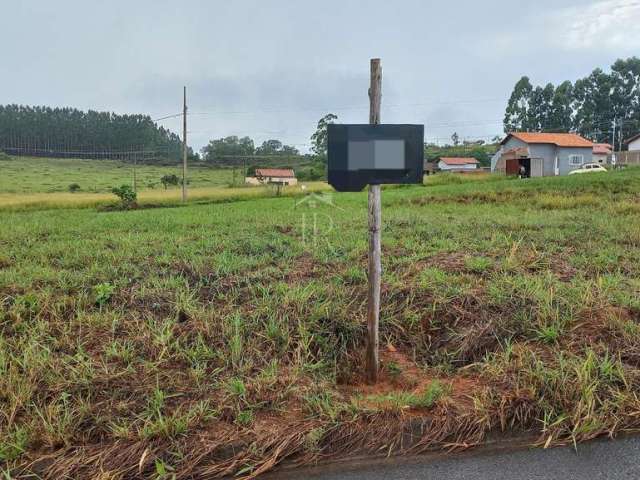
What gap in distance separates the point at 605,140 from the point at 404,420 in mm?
63705

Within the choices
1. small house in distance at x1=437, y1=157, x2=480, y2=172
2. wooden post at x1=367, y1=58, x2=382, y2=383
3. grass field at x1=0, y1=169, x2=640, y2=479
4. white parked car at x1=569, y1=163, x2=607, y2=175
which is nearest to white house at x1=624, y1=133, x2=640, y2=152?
white parked car at x1=569, y1=163, x2=607, y2=175

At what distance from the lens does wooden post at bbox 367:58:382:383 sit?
2201 mm

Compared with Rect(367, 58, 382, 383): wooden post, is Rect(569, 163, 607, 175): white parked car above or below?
above

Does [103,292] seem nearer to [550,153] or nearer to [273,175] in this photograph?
[273,175]

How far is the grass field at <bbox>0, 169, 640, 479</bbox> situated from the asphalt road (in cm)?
8

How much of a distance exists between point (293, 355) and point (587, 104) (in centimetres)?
6237

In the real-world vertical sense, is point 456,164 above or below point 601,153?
below

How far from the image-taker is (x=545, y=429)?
1.92m

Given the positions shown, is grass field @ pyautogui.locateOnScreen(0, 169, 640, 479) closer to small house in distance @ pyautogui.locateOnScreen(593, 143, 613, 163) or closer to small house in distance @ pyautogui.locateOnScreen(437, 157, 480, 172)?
small house in distance @ pyautogui.locateOnScreen(593, 143, 613, 163)

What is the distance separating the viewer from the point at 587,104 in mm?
53156

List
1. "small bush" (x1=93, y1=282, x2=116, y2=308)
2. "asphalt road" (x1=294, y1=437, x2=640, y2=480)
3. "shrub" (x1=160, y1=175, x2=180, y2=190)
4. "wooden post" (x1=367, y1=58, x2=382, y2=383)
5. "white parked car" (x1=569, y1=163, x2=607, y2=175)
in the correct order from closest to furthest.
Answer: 1. "asphalt road" (x1=294, y1=437, x2=640, y2=480)
2. "wooden post" (x1=367, y1=58, x2=382, y2=383)
3. "small bush" (x1=93, y1=282, x2=116, y2=308)
4. "white parked car" (x1=569, y1=163, x2=607, y2=175)
5. "shrub" (x1=160, y1=175, x2=180, y2=190)

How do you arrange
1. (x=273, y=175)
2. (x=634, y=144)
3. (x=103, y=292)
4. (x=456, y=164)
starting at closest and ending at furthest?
(x=103, y=292) → (x=273, y=175) → (x=634, y=144) → (x=456, y=164)

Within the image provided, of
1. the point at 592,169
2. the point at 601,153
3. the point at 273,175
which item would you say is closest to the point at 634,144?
the point at 601,153

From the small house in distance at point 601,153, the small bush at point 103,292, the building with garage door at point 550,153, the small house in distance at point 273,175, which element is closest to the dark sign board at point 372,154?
the small bush at point 103,292
